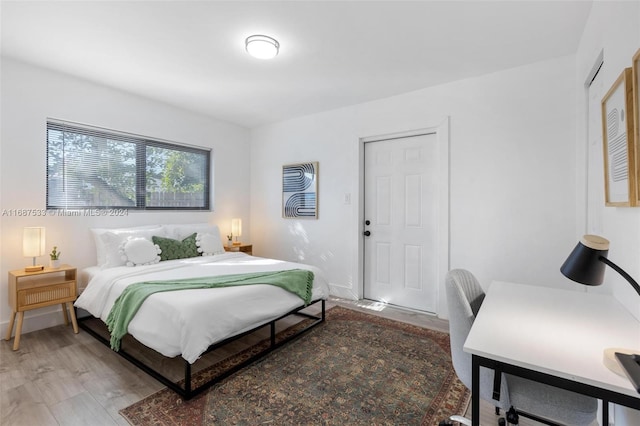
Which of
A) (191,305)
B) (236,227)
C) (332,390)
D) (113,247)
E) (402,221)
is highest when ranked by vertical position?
(402,221)

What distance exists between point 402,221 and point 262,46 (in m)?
2.34

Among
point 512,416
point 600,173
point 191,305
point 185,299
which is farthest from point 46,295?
point 600,173

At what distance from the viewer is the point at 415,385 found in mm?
1978

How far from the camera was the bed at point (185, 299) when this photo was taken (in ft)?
6.13

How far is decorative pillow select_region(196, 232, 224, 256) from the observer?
3629 mm

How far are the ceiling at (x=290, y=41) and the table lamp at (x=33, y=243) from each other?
5.09 feet

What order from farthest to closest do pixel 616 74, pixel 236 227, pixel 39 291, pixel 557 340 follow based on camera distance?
pixel 236 227
pixel 39 291
pixel 616 74
pixel 557 340

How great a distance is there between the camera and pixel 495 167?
2871mm

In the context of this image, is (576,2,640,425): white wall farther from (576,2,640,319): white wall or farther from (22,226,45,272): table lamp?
(22,226,45,272): table lamp

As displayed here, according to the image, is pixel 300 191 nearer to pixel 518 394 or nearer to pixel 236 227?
pixel 236 227

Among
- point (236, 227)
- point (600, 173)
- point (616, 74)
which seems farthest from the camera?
point (236, 227)

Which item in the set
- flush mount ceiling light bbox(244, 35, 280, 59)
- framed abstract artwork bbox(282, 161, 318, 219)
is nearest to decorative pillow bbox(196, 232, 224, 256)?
framed abstract artwork bbox(282, 161, 318, 219)

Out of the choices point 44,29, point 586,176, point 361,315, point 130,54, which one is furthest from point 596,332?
point 44,29

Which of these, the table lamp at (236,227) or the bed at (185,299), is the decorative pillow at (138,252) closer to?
the bed at (185,299)
